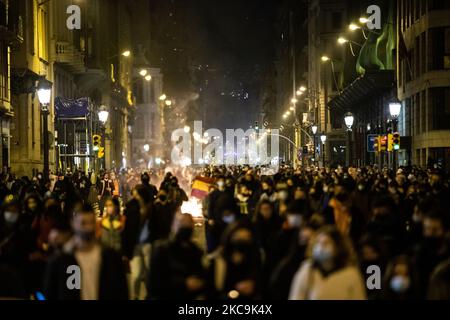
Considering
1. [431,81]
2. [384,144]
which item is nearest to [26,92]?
[384,144]

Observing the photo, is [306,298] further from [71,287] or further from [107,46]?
[107,46]

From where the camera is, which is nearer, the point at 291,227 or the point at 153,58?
the point at 291,227

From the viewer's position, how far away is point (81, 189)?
101ft

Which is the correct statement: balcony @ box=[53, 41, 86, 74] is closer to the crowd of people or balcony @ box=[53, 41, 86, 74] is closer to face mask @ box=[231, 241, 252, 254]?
the crowd of people

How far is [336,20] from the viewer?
9531 cm

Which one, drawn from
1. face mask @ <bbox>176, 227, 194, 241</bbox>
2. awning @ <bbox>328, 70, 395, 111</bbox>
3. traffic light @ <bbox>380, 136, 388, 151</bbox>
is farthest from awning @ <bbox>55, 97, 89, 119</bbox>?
face mask @ <bbox>176, 227, 194, 241</bbox>

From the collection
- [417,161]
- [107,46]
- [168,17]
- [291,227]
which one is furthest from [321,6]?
[168,17]

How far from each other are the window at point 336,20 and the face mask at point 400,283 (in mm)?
88321

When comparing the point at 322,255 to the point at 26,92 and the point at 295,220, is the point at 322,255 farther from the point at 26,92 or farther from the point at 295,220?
the point at 26,92

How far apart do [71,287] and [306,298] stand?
2464mm

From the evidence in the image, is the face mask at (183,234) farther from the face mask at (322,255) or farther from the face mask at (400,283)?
the face mask at (400,283)

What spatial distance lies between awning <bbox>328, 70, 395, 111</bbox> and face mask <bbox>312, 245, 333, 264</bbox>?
155 ft

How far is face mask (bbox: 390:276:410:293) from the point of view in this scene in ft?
27.0

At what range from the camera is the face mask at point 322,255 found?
7.54 metres
